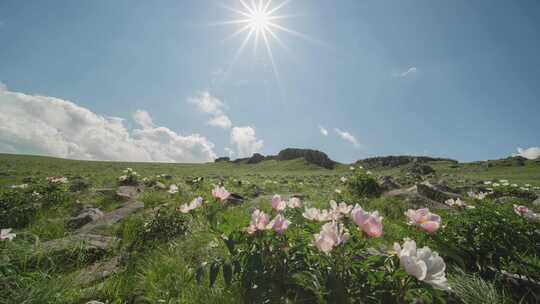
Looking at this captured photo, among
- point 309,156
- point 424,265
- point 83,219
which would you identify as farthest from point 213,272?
point 309,156

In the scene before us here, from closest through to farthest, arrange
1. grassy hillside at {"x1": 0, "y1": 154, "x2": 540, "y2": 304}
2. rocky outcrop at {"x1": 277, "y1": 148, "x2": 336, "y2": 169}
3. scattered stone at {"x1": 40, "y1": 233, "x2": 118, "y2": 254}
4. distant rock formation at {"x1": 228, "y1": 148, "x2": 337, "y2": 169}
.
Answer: grassy hillside at {"x1": 0, "y1": 154, "x2": 540, "y2": 304}, scattered stone at {"x1": 40, "y1": 233, "x2": 118, "y2": 254}, rocky outcrop at {"x1": 277, "y1": 148, "x2": 336, "y2": 169}, distant rock formation at {"x1": 228, "y1": 148, "x2": 337, "y2": 169}

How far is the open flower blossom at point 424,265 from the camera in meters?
1.17

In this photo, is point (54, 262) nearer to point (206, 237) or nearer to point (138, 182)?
point (206, 237)

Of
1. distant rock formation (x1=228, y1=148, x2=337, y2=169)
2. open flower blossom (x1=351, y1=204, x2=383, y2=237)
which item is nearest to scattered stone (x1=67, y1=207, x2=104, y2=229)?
open flower blossom (x1=351, y1=204, x2=383, y2=237)

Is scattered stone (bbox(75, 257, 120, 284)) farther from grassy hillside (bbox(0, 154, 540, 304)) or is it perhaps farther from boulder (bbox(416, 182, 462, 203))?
boulder (bbox(416, 182, 462, 203))

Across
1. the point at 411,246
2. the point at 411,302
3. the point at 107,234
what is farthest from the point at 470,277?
the point at 107,234

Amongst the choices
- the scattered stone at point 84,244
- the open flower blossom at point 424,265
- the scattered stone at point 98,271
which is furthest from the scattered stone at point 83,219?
the open flower blossom at point 424,265

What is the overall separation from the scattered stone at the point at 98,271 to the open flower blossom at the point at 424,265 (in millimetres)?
Result: 2950

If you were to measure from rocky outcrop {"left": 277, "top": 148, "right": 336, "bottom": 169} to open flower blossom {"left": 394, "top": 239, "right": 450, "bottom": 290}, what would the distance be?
239 ft

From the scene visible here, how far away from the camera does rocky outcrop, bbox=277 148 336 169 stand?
7612cm

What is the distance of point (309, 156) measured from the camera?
81625 millimetres

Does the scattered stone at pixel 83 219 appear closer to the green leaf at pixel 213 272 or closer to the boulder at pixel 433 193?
the green leaf at pixel 213 272

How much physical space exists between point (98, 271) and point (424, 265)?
10.5 ft

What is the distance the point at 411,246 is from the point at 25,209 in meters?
6.39
